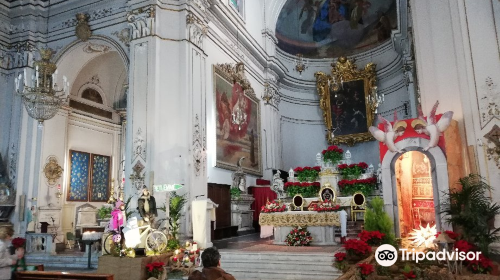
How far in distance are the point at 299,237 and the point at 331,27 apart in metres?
13.8

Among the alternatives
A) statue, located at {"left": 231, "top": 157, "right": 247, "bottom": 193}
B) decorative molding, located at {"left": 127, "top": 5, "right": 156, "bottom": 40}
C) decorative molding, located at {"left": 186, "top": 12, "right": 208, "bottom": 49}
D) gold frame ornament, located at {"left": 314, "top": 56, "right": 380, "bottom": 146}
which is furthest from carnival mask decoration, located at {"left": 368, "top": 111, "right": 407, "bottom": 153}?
gold frame ornament, located at {"left": 314, "top": 56, "right": 380, "bottom": 146}

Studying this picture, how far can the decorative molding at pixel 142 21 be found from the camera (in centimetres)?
1121

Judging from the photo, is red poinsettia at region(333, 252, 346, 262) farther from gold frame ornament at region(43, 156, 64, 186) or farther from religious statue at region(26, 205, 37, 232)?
gold frame ornament at region(43, 156, 64, 186)

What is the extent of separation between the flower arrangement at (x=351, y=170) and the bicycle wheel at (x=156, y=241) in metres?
7.95

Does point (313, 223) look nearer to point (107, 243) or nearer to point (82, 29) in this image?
point (107, 243)

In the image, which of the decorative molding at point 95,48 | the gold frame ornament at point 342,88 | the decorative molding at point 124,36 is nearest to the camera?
the decorative molding at point 124,36

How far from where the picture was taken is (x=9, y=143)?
1229cm

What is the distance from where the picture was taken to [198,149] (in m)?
11.4

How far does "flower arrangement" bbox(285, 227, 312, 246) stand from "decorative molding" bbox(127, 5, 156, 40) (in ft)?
22.3

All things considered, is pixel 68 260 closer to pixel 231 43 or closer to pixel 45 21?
pixel 45 21

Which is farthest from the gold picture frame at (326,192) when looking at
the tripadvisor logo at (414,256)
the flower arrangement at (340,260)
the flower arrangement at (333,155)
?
the tripadvisor logo at (414,256)

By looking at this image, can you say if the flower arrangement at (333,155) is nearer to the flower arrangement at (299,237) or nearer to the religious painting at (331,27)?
the flower arrangement at (299,237)

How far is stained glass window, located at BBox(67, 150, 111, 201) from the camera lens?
46.7 ft

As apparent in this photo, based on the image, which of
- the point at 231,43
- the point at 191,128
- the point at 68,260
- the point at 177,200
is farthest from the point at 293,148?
the point at 68,260
